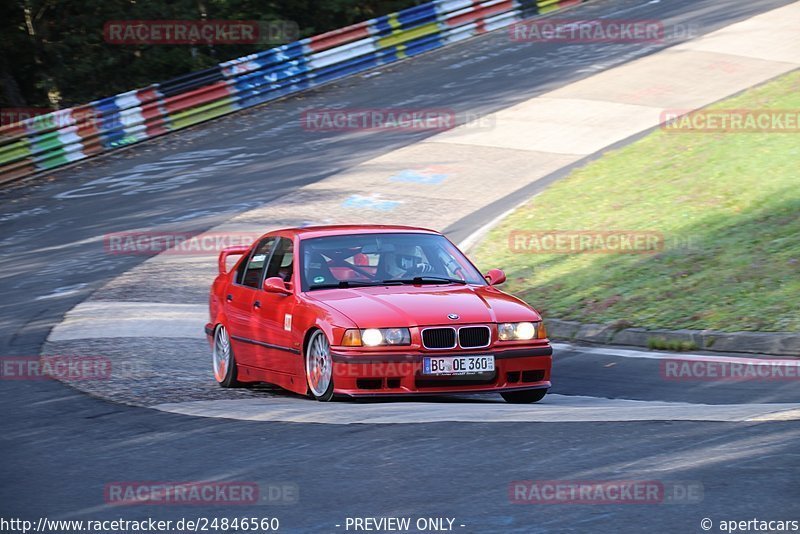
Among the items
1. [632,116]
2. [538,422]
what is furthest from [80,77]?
[538,422]

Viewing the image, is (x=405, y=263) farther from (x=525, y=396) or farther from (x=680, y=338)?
(x=680, y=338)

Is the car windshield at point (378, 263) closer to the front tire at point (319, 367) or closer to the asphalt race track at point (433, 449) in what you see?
the front tire at point (319, 367)

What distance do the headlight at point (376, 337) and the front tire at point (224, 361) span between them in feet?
7.10

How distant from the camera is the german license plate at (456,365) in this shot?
9141 millimetres

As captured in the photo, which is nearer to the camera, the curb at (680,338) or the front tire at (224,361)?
the front tire at (224,361)

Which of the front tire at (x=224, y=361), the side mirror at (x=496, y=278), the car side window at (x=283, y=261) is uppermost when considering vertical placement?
the car side window at (x=283, y=261)

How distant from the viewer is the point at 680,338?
1198 centimetres

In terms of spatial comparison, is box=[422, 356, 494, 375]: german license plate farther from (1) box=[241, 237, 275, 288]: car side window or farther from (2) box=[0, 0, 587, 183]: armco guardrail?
(2) box=[0, 0, 587, 183]: armco guardrail

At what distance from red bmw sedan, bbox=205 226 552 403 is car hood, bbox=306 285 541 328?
1cm

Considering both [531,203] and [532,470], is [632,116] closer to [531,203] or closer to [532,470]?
[531,203]

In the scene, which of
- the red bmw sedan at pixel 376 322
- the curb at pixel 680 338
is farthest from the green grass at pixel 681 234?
the red bmw sedan at pixel 376 322

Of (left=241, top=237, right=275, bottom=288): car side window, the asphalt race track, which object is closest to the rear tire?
the asphalt race track

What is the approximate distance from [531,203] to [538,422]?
11805 mm

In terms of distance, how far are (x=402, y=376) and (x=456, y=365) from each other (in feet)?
1.34
